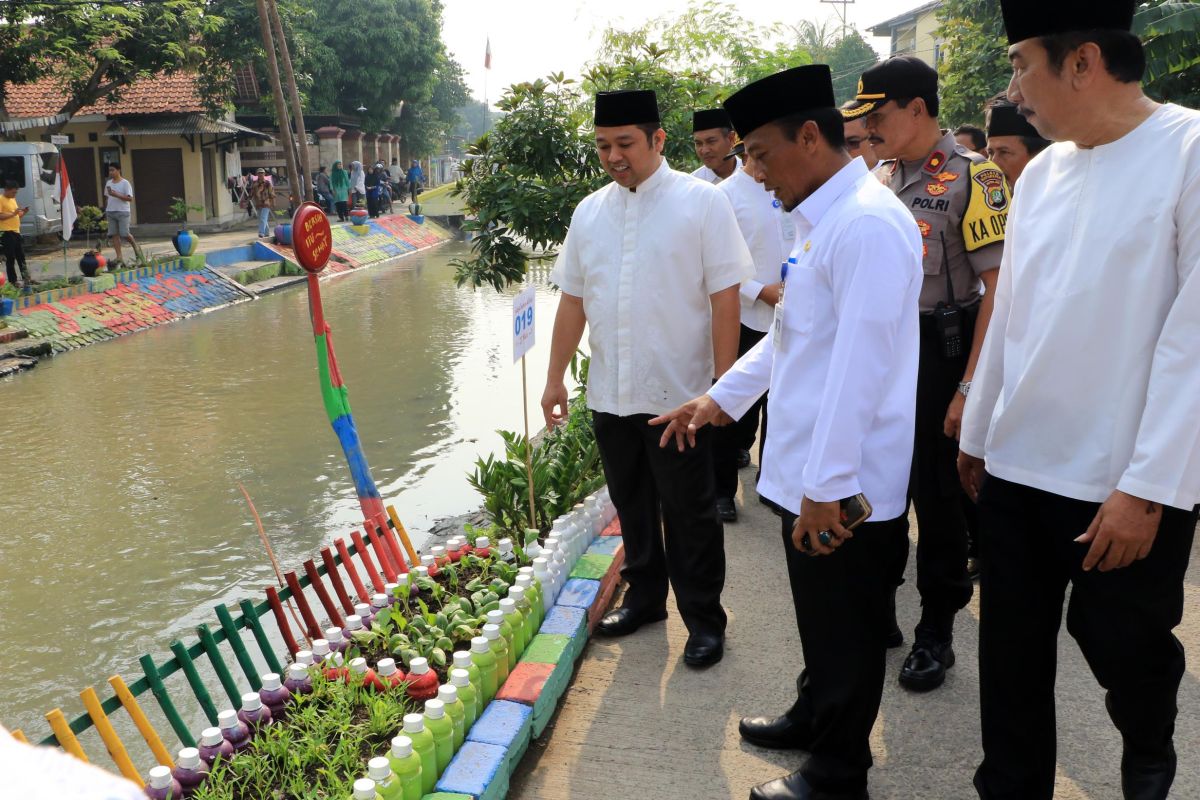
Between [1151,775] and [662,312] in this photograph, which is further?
[662,312]

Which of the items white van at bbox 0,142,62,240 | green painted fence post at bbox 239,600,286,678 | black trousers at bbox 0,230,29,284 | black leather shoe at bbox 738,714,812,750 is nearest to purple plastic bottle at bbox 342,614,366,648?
green painted fence post at bbox 239,600,286,678

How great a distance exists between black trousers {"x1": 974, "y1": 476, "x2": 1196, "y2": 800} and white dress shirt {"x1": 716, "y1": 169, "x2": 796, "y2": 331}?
8.63 feet

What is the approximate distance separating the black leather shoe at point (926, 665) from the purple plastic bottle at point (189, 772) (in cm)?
208

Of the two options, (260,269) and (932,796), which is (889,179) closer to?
(932,796)

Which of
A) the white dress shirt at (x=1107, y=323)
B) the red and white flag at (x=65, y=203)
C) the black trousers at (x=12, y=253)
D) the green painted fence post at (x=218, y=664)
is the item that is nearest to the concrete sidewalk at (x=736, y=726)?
the green painted fence post at (x=218, y=664)

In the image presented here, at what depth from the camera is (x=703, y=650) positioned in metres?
3.47

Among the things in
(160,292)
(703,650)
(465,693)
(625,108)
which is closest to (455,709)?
(465,693)

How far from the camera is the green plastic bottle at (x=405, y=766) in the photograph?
2.48m

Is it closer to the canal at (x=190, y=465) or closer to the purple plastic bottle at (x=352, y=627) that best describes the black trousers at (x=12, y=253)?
the canal at (x=190, y=465)

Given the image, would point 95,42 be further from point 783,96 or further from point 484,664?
point 783,96

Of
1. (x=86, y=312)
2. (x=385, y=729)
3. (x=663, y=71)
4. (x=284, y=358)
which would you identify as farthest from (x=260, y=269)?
(x=385, y=729)

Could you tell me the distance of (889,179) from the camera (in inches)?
135

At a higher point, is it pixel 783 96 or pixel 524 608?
pixel 783 96

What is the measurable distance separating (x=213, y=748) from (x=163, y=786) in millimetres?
191
